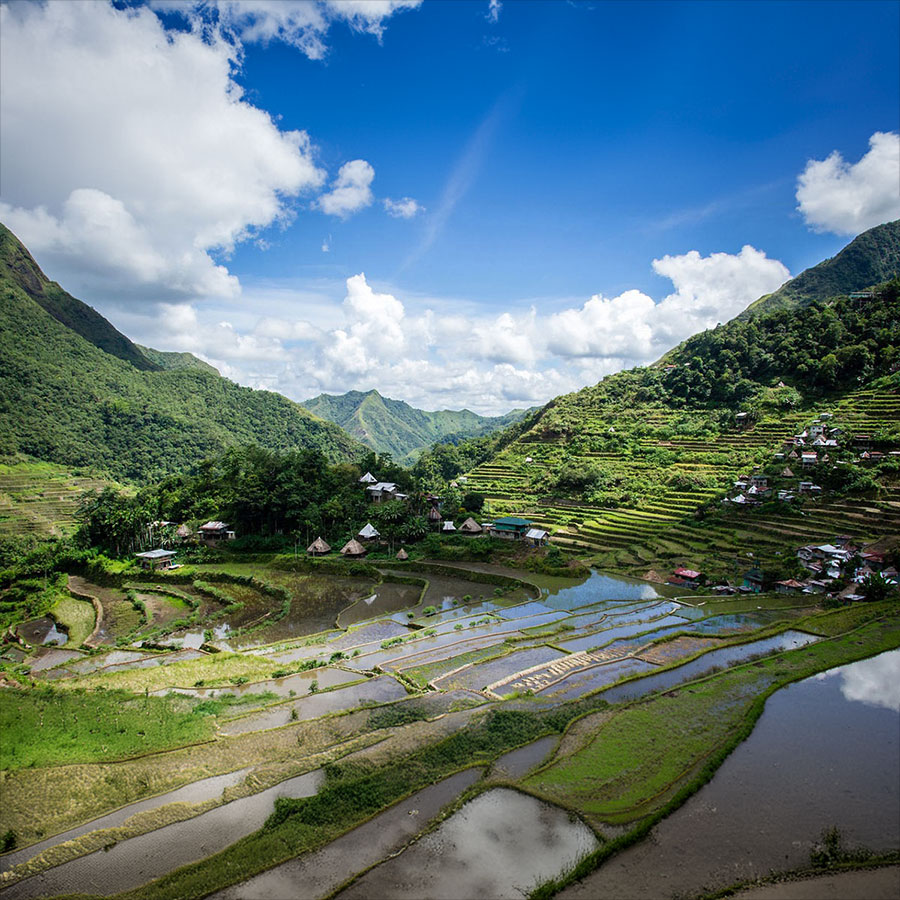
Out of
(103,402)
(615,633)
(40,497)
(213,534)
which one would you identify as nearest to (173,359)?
(103,402)

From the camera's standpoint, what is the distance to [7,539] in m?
41.7

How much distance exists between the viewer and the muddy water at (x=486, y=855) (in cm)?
895

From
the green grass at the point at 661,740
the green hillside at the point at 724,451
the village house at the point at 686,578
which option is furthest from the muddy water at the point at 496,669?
the green hillside at the point at 724,451

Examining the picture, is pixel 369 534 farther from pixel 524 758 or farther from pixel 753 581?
pixel 524 758

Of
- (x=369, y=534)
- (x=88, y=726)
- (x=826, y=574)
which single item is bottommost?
(x=826, y=574)

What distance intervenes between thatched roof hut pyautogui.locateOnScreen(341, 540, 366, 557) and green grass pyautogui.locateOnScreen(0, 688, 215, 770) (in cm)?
2029

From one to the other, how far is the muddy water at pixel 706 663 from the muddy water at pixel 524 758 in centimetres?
376

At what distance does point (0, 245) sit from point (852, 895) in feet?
492

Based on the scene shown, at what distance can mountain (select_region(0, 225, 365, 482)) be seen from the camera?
81.1 m

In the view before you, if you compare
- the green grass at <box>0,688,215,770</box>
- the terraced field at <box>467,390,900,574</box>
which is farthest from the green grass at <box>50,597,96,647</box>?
the terraced field at <box>467,390,900,574</box>

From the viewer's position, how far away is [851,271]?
103438 mm

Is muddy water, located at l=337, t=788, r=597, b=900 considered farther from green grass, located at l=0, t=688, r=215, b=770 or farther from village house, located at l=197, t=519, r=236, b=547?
village house, located at l=197, t=519, r=236, b=547

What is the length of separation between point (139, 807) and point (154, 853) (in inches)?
71.9

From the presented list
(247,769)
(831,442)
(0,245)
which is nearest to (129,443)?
(0,245)
